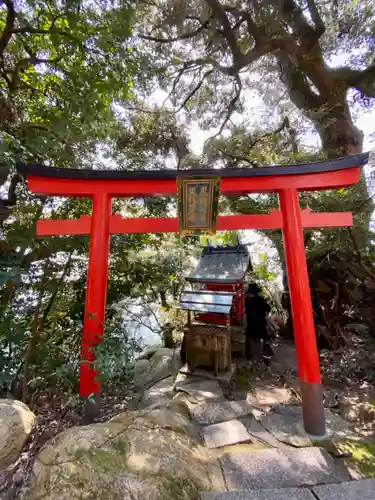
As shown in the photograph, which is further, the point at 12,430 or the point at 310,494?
the point at 12,430

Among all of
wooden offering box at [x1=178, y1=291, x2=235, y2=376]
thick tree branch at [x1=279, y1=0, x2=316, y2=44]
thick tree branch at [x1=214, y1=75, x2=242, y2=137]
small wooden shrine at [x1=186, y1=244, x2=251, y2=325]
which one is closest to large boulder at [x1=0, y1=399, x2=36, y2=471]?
wooden offering box at [x1=178, y1=291, x2=235, y2=376]

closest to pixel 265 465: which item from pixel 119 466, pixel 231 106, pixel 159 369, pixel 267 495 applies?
pixel 267 495

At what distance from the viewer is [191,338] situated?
5.38 m

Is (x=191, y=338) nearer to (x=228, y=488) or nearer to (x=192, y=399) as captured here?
(x=192, y=399)

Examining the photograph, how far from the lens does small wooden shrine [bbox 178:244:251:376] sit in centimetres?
507

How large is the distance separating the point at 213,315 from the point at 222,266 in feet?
4.13

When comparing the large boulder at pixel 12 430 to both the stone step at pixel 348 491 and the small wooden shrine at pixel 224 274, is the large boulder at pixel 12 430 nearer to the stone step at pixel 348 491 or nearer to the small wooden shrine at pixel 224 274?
the stone step at pixel 348 491

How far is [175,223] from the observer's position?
3.85m

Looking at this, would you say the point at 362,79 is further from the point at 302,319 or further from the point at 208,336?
the point at 208,336

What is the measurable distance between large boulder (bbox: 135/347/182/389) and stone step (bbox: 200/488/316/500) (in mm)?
3627

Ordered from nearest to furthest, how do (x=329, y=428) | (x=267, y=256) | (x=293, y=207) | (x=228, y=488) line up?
(x=228, y=488)
(x=329, y=428)
(x=293, y=207)
(x=267, y=256)

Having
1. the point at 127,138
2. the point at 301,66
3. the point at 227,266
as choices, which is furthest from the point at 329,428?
the point at 301,66

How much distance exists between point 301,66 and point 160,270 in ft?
24.7

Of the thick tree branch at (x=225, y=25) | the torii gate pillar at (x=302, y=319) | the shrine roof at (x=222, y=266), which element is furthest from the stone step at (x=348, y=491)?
the thick tree branch at (x=225, y=25)
